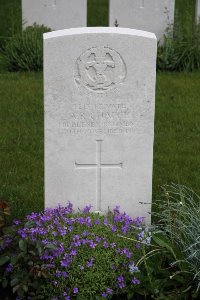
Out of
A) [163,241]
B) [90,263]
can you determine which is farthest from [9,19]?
[90,263]

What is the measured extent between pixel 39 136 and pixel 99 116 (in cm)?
276

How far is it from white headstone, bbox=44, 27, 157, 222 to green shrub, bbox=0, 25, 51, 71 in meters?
5.20

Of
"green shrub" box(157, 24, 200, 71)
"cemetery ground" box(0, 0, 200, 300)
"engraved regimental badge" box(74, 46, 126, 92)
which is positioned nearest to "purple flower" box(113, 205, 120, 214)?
"cemetery ground" box(0, 0, 200, 300)

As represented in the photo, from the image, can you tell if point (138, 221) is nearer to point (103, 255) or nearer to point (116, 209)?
point (116, 209)

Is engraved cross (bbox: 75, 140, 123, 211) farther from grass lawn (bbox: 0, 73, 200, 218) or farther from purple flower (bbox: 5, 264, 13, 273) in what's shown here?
purple flower (bbox: 5, 264, 13, 273)

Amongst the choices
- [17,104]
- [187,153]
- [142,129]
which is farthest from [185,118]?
[142,129]

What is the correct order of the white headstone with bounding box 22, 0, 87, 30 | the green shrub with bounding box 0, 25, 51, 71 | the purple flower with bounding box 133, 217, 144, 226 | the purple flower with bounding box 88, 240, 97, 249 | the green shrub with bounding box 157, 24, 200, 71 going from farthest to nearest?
1. the white headstone with bounding box 22, 0, 87, 30
2. the green shrub with bounding box 157, 24, 200, 71
3. the green shrub with bounding box 0, 25, 51, 71
4. the purple flower with bounding box 133, 217, 144, 226
5. the purple flower with bounding box 88, 240, 97, 249

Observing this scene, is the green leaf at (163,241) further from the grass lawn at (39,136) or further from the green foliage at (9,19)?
the green foliage at (9,19)

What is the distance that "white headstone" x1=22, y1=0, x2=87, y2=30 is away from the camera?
11.2 m

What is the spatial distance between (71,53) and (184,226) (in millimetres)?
1406

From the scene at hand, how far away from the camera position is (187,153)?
7.41 meters

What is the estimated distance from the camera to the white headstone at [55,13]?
11.2 meters

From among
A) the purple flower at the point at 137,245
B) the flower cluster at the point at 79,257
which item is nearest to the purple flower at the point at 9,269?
the flower cluster at the point at 79,257

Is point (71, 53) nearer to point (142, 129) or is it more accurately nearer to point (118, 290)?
point (142, 129)
